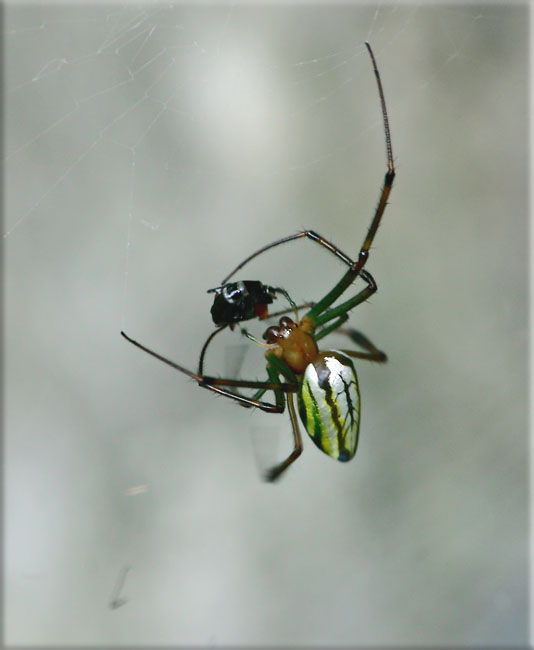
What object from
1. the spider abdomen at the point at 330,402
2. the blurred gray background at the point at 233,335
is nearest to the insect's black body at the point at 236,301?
the spider abdomen at the point at 330,402

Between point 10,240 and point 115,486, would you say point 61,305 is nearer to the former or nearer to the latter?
point 10,240

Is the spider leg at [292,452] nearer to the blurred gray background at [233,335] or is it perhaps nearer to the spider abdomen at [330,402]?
the spider abdomen at [330,402]

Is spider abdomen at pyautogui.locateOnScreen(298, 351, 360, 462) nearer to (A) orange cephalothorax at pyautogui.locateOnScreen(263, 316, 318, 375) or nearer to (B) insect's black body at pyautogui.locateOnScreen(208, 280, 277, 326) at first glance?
(A) orange cephalothorax at pyautogui.locateOnScreen(263, 316, 318, 375)

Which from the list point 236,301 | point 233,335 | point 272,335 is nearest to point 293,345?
point 272,335

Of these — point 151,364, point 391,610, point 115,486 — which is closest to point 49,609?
point 115,486

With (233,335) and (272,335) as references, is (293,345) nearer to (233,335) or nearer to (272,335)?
(272,335)
